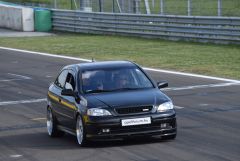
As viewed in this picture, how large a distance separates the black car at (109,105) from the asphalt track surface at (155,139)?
263 millimetres

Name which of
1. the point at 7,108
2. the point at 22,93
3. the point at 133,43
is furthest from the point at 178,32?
the point at 7,108

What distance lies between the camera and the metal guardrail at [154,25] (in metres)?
33.0

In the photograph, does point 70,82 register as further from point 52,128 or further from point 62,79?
point 52,128

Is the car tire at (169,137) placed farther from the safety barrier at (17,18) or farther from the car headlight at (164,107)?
the safety barrier at (17,18)

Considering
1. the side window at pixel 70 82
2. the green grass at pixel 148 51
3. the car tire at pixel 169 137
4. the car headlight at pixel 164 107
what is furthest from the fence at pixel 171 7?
the car headlight at pixel 164 107

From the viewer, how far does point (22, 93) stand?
21969mm

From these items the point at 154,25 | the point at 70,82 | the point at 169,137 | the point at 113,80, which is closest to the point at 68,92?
the point at 70,82

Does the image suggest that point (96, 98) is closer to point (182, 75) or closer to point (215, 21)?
point (182, 75)

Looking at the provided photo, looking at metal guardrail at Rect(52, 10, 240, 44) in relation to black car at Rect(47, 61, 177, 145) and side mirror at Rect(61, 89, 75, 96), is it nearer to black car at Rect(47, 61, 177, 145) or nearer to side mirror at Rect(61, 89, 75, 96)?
black car at Rect(47, 61, 177, 145)

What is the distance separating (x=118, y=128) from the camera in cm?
1261

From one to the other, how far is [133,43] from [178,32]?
6.94ft

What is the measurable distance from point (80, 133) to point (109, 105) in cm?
77

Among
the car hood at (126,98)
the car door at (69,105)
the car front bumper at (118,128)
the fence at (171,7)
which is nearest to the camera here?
the car front bumper at (118,128)

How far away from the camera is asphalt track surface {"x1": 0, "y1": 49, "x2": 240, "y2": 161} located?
474 inches
